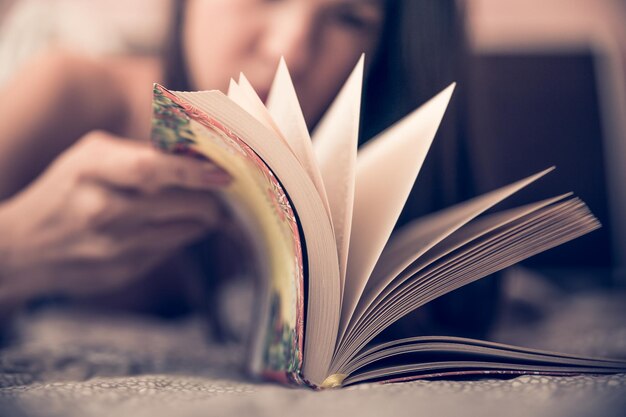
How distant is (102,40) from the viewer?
141cm

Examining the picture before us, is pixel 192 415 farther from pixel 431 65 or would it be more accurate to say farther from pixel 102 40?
pixel 102 40

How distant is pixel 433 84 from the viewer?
2.82 ft

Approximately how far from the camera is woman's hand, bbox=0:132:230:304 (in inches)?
20.7

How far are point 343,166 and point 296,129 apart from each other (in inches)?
2.3

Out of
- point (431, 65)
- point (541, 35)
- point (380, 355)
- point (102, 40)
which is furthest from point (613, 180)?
point (102, 40)

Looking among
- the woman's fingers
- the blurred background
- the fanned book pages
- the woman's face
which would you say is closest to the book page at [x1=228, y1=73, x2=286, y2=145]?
the fanned book pages

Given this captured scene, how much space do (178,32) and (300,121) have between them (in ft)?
2.18

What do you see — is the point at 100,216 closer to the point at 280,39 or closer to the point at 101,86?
the point at 280,39

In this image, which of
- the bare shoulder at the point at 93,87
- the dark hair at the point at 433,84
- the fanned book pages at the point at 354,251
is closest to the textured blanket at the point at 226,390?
the fanned book pages at the point at 354,251

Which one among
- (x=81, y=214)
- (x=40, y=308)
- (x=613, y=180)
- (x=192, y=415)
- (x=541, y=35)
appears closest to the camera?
(x=192, y=415)

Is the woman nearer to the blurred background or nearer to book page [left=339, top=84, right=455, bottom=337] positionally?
book page [left=339, top=84, right=455, bottom=337]

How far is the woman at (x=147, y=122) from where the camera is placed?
580 millimetres

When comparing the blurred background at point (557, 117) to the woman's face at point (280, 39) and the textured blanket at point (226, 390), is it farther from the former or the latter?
the textured blanket at point (226, 390)

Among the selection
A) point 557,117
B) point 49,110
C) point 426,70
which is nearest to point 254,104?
point 426,70
